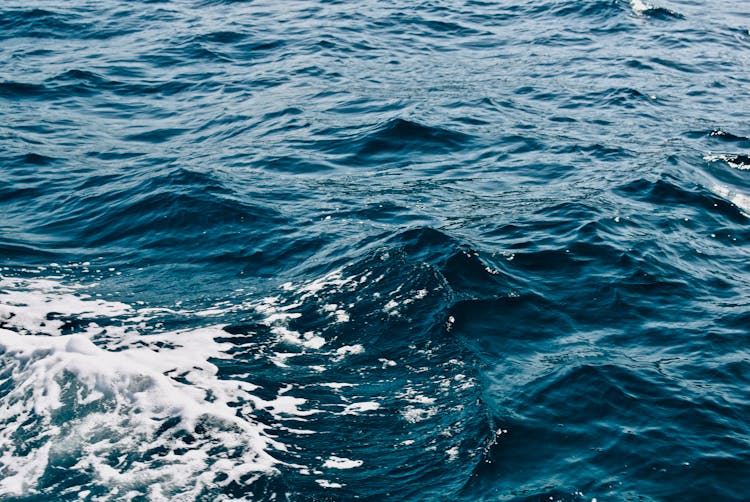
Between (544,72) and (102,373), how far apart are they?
1531 centimetres

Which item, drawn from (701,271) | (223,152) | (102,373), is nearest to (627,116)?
(701,271)

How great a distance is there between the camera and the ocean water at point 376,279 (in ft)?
24.6

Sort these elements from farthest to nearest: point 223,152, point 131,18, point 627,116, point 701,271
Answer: point 131,18 < point 627,116 < point 223,152 < point 701,271

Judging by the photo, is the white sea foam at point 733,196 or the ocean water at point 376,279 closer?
the ocean water at point 376,279

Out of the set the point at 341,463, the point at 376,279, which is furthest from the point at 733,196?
the point at 341,463

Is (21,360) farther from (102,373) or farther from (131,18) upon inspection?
(131,18)

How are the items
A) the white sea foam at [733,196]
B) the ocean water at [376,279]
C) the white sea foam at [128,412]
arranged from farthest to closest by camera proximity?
the white sea foam at [733,196] < the ocean water at [376,279] < the white sea foam at [128,412]

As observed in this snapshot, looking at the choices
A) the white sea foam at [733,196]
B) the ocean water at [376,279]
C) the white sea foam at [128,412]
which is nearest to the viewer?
the white sea foam at [128,412]

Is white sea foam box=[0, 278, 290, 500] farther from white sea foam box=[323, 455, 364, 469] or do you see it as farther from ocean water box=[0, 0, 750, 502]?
white sea foam box=[323, 455, 364, 469]

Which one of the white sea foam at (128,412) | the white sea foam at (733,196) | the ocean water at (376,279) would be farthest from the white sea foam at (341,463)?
the white sea foam at (733,196)

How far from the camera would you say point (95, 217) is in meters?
13.3

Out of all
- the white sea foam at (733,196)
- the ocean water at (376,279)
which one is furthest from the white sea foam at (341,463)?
the white sea foam at (733,196)

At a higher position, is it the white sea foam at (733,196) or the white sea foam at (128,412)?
the white sea foam at (128,412)

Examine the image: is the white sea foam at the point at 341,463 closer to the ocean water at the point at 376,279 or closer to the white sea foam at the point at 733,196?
the ocean water at the point at 376,279
